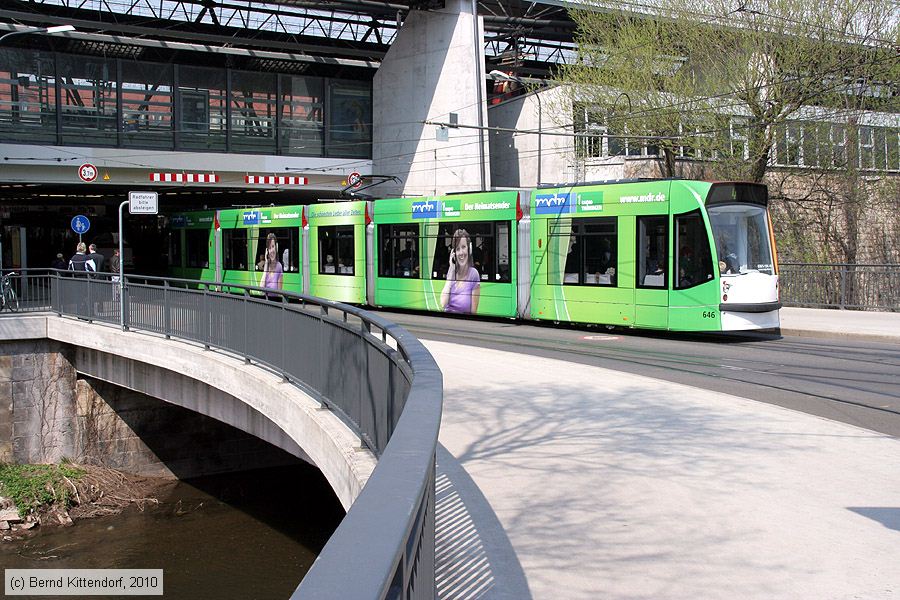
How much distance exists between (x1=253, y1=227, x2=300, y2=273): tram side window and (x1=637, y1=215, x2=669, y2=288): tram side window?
13.9 meters

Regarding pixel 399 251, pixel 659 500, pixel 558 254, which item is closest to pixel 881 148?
pixel 558 254

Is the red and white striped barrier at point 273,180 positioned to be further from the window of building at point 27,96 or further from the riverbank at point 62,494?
the riverbank at point 62,494

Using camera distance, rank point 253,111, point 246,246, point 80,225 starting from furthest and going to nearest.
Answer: point 253,111, point 246,246, point 80,225

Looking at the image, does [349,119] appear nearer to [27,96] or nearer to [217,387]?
[27,96]

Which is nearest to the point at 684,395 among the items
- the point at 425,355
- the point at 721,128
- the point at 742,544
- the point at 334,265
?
the point at 742,544

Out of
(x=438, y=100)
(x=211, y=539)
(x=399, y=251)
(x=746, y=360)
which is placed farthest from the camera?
(x=438, y=100)

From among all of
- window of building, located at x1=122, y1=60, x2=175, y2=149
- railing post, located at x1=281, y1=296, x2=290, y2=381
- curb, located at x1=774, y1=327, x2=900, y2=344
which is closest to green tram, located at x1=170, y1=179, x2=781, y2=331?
curb, located at x1=774, y1=327, x2=900, y2=344

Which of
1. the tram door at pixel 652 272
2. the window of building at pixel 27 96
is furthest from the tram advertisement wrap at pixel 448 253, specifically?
the window of building at pixel 27 96

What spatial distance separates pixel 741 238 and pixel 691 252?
1095 millimetres

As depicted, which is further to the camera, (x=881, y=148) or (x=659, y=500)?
(x=881, y=148)

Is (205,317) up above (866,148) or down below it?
below

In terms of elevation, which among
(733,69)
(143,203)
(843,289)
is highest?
(733,69)

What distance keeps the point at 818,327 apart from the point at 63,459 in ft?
55.8

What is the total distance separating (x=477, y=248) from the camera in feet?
74.8
